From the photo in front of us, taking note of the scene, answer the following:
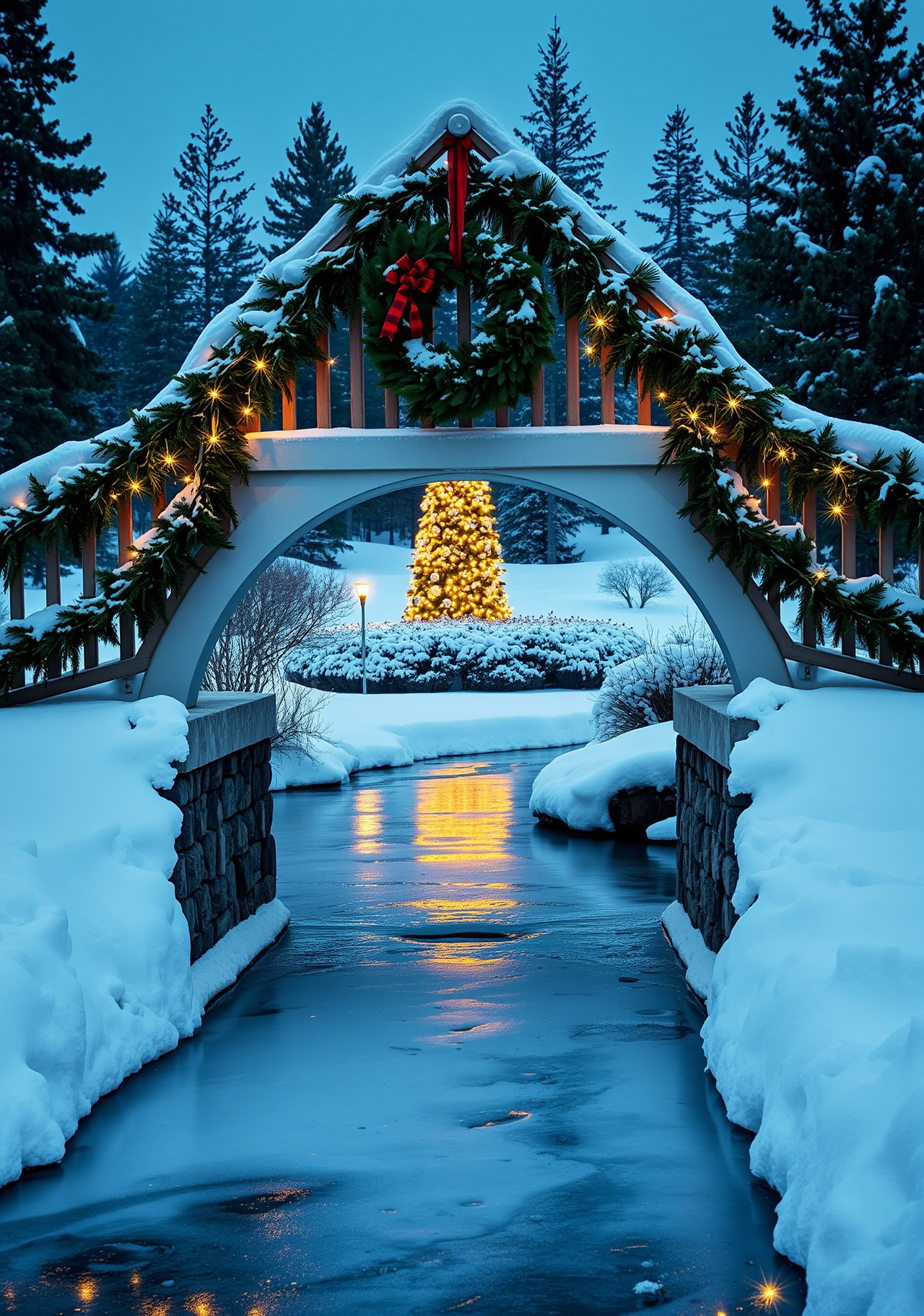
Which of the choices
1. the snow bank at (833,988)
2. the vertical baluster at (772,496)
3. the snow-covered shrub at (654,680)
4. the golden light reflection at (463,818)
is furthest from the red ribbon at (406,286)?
the snow-covered shrub at (654,680)

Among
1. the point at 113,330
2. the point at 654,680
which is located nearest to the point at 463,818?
the point at 654,680

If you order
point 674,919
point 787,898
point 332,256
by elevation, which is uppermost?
point 332,256

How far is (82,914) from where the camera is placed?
562 centimetres

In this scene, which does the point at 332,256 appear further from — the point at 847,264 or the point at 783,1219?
the point at 847,264

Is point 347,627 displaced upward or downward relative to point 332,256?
downward

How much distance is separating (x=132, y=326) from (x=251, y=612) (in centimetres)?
3222

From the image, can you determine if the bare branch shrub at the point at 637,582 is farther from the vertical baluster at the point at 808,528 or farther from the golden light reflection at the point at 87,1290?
the golden light reflection at the point at 87,1290

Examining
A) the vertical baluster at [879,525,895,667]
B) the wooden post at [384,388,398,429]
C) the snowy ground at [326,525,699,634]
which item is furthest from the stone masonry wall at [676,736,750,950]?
the snowy ground at [326,525,699,634]

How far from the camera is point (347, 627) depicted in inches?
1097

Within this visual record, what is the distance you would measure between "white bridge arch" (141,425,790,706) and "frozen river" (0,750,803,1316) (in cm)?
178

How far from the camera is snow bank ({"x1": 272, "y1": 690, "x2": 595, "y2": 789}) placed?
19438mm

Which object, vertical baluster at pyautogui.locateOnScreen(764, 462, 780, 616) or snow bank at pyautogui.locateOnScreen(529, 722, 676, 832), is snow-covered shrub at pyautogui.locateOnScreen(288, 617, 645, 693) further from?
vertical baluster at pyautogui.locateOnScreen(764, 462, 780, 616)

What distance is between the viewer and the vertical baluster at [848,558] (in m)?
6.97

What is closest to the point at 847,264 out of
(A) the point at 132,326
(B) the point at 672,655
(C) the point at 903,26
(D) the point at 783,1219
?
(C) the point at 903,26
